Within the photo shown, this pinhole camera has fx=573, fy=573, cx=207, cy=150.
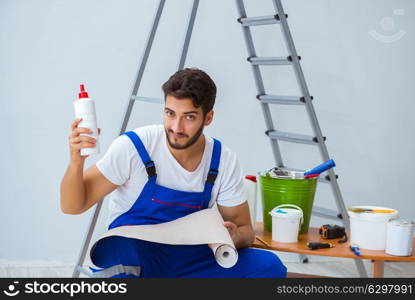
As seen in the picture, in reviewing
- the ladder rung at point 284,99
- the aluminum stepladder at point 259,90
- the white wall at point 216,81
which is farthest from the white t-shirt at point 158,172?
the white wall at point 216,81

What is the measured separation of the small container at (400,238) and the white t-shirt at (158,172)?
2.16 ft

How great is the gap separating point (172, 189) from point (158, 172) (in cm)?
10

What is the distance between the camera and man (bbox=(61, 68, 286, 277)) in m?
2.33

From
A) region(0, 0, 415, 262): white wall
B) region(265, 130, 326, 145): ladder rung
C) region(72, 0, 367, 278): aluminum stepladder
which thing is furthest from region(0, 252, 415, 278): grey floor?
region(265, 130, 326, 145): ladder rung

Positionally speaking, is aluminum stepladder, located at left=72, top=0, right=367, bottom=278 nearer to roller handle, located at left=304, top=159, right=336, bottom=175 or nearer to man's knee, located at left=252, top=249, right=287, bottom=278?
roller handle, located at left=304, top=159, right=336, bottom=175

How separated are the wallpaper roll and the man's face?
1.09 ft

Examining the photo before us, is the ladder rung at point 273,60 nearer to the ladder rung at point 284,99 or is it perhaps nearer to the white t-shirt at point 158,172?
the ladder rung at point 284,99

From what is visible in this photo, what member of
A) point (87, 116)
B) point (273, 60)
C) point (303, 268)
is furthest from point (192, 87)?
point (303, 268)

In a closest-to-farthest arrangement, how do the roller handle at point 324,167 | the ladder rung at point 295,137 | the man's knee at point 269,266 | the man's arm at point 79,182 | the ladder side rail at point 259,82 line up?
the man's arm at point 79,182
the man's knee at point 269,266
the roller handle at point 324,167
the ladder rung at point 295,137
the ladder side rail at point 259,82

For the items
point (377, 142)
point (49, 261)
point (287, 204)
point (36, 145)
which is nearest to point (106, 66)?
point (36, 145)

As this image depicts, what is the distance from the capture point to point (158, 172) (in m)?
2.51

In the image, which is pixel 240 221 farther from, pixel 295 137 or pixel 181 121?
pixel 295 137

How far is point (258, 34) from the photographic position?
12.9 ft

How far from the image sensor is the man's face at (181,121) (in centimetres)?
241
